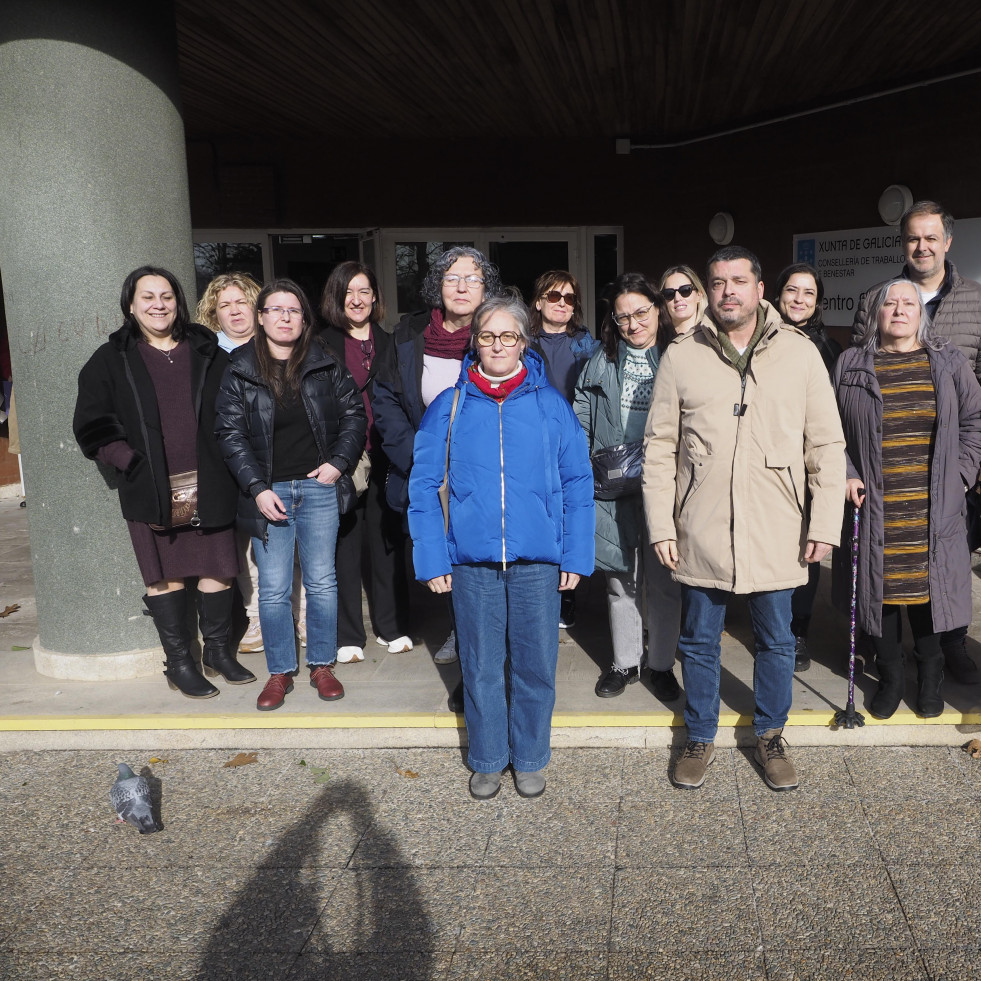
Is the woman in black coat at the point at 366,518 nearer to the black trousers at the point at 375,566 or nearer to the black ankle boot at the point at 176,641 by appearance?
the black trousers at the point at 375,566

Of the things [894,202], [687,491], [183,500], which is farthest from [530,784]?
[894,202]

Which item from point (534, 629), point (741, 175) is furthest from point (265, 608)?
point (741, 175)

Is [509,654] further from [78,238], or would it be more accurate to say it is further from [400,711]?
[78,238]

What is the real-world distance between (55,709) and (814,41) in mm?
6353

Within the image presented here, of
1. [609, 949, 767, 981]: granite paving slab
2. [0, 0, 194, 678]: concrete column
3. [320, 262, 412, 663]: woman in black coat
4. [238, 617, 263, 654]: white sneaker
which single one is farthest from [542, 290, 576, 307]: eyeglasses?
[609, 949, 767, 981]: granite paving slab

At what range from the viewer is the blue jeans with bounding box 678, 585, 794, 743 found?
348 centimetres

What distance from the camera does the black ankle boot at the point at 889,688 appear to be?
390 cm

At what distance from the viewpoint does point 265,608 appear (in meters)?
4.23

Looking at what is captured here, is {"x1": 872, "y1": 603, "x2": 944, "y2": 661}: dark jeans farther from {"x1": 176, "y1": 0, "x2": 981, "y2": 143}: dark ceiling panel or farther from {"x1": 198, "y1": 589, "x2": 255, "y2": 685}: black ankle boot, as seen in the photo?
{"x1": 176, "y1": 0, "x2": 981, "y2": 143}: dark ceiling panel

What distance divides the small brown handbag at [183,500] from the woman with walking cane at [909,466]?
9.20 feet

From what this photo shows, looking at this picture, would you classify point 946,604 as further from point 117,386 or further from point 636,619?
point 117,386

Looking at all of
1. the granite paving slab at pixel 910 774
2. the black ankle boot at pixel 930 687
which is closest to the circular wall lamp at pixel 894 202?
the black ankle boot at pixel 930 687

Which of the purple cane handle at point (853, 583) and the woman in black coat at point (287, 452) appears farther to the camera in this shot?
the woman in black coat at point (287, 452)

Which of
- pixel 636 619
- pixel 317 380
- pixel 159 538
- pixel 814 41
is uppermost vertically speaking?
pixel 814 41
